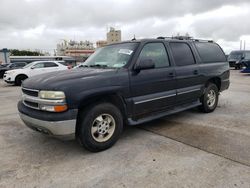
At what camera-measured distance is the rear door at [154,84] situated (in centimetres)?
371

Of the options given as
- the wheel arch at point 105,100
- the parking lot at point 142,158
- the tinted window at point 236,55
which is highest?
the tinted window at point 236,55

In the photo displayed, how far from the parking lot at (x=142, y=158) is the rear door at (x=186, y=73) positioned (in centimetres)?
65

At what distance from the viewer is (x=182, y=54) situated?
15.3ft

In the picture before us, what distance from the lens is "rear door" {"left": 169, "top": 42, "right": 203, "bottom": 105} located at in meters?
4.47

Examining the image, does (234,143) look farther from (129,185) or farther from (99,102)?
(99,102)

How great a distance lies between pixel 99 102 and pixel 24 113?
1.24 metres

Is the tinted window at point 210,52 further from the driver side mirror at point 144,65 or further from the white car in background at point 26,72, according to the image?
the white car in background at point 26,72

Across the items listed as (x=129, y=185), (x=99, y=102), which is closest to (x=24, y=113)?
(x=99, y=102)

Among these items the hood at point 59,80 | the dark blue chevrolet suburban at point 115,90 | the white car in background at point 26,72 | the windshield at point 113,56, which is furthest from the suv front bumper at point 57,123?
the white car in background at point 26,72

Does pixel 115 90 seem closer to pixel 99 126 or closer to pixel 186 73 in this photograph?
pixel 99 126

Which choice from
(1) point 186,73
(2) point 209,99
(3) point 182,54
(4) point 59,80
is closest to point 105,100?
(4) point 59,80

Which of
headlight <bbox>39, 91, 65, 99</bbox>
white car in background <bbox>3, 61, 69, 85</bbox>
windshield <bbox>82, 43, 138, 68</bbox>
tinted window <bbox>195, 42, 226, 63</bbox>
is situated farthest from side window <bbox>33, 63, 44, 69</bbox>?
headlight <bbox>39, 91, 65, 99</bbox>

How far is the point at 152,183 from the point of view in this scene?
98.2 inches

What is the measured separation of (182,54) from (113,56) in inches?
63.8
